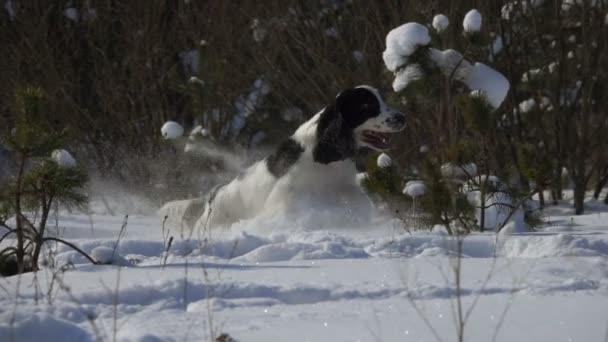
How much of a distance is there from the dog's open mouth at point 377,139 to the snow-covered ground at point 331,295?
10.5 feet

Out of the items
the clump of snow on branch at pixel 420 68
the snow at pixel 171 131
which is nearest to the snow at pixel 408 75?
the clump of snow on branch at pixel 420 68

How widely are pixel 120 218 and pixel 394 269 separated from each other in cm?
614

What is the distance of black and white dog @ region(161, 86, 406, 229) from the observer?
27.8 ft

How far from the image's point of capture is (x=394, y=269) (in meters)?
4.52

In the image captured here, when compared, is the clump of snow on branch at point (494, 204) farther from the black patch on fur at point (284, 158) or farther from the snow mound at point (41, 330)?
the snow mound at point (41, 330)

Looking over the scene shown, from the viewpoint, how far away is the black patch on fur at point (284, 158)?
870 centimetres

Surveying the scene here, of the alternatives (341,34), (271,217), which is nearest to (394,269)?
(271,217)

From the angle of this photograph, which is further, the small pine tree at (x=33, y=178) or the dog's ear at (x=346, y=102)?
the dog's ear at (x=346, y=102)

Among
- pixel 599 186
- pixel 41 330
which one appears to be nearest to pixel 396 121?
pixel 599 186

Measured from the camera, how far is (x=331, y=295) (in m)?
3.96

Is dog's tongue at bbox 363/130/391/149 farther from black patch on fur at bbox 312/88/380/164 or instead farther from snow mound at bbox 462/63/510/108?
snow mound at bbox 462/63/510/108

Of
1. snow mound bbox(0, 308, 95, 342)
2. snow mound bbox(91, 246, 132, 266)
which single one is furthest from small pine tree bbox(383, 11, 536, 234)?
snow mound bbox(0, 308, 95, 342)

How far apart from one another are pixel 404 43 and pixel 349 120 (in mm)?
1698

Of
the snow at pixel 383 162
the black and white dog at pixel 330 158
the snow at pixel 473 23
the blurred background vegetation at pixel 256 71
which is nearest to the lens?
the snow at pixel 383 162
